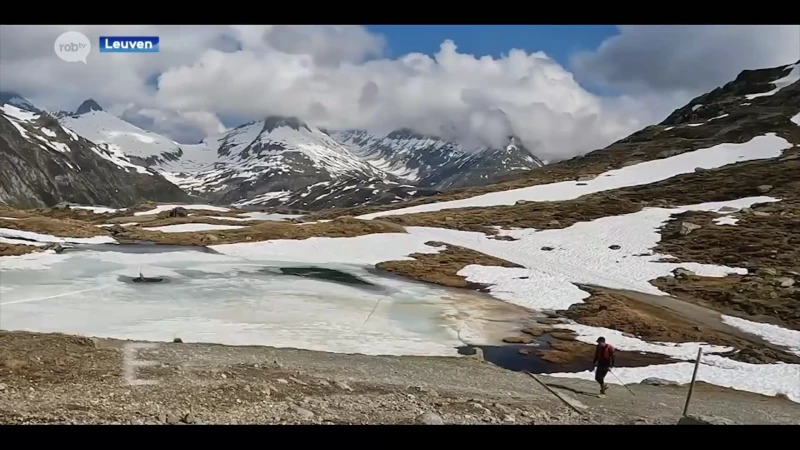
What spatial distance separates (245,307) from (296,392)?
35.4 feet

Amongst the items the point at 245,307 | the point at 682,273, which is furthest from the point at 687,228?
the point at 245,307

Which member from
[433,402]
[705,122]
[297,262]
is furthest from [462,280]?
[705,122]

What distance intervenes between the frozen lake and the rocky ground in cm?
220

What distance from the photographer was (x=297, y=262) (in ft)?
112

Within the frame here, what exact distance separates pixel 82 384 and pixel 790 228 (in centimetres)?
4343

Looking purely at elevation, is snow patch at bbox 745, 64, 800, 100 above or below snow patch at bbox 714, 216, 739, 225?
above

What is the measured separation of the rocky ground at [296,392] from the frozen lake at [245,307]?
220 cm

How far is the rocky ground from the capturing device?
7.67m

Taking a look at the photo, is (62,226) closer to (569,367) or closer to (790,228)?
(569,367)

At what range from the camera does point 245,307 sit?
1927 cm

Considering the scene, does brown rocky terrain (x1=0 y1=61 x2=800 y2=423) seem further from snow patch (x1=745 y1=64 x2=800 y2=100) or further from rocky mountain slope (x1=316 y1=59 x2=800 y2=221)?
snow patch (x1=745 y1=64 x2=800 y2=100)

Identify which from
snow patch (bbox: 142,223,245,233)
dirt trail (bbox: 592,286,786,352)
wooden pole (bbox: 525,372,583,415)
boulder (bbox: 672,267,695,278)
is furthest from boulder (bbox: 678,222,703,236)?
snow patch (bbox: 142,223,245,233)

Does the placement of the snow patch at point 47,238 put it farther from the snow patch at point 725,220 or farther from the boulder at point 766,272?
the snow patch at point 725,220

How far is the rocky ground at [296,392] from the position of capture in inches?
302
